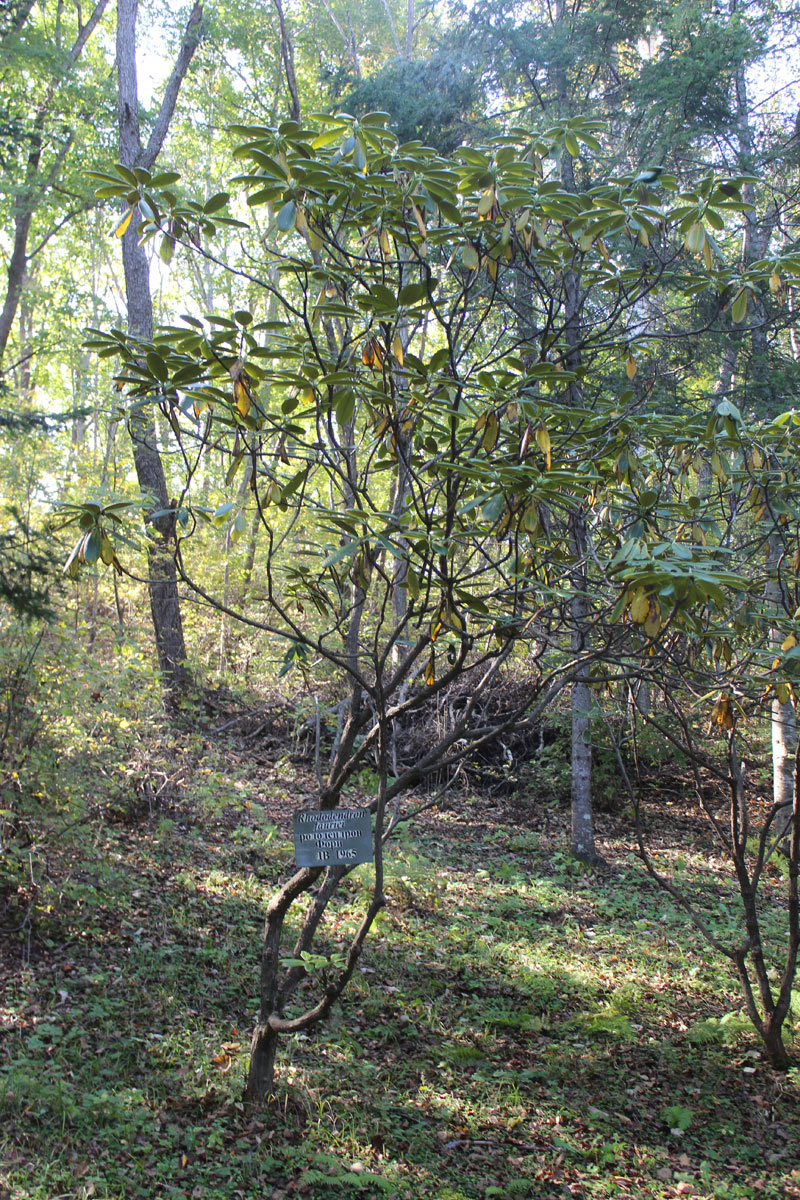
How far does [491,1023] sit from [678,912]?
8.50 feet

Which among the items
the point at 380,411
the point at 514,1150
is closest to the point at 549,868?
the point at 514,1150

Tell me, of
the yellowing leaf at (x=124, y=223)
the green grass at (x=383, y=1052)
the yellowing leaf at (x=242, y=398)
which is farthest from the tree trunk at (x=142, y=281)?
the yellowing leaf at (x=242, y=398)

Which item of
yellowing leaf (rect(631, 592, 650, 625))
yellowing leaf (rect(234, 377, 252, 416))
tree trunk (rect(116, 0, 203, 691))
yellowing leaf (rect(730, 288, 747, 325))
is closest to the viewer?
yellowing leaf (rect(631, 592, 650, 625))

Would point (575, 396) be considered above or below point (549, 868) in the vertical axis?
above

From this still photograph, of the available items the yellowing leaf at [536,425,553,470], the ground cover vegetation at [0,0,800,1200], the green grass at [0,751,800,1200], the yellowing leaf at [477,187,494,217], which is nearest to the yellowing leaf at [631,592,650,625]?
the ground cover vegetation at [0,0,800,1200]

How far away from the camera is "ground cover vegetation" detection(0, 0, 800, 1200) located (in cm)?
247

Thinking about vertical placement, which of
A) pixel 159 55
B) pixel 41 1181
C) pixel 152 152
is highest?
pixel 159 55

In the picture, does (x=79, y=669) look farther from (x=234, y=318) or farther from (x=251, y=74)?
(x=251, y=74)

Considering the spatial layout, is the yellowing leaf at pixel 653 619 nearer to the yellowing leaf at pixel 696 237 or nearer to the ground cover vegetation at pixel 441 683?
the ground cover vegetation at pixel 441 683

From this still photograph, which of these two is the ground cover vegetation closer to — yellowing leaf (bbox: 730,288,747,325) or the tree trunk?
the tree trunk

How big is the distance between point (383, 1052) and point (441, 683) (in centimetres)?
242

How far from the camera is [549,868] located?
711cm

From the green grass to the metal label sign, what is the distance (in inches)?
44.2

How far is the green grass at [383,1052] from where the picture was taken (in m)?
2.95
